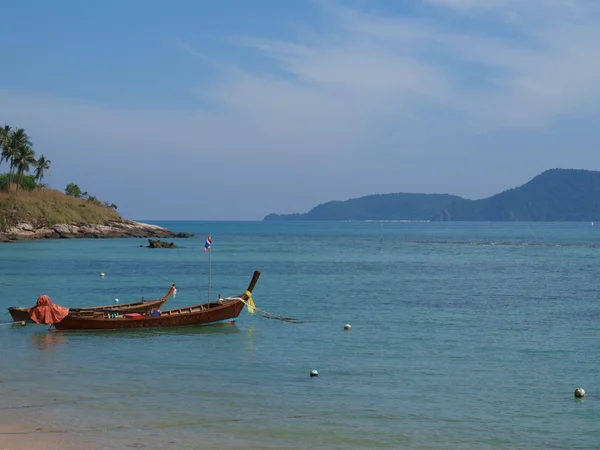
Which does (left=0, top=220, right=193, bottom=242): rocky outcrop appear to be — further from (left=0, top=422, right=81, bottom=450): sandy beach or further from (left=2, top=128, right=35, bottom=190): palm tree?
(left=0, top=422, right=81, bottom=450): sandy beach

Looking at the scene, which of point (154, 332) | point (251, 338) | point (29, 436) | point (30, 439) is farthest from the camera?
point (154, 332)

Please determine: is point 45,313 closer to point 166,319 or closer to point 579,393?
point 166,319

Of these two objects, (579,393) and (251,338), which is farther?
(251,338)

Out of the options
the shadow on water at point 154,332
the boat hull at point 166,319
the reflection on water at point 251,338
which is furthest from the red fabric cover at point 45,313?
the reflection on water at point 251,338

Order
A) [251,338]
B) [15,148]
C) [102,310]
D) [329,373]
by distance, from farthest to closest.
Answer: [15,148], [102,310], [251,338], [329,373]

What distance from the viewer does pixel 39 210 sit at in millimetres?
128875

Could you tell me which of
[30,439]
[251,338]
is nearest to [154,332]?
[251,338]

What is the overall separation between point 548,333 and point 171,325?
18.0 metres

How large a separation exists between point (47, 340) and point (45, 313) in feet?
4.53

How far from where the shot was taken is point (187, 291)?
5550 centimetres

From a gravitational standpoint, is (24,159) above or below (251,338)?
above

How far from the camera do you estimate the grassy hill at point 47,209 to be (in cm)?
12319

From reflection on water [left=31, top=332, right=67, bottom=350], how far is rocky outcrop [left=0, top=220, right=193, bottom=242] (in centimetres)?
8810

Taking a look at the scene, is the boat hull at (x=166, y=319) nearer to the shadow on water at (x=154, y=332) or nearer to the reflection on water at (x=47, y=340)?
the shadow on water at (x=154, y=332)
